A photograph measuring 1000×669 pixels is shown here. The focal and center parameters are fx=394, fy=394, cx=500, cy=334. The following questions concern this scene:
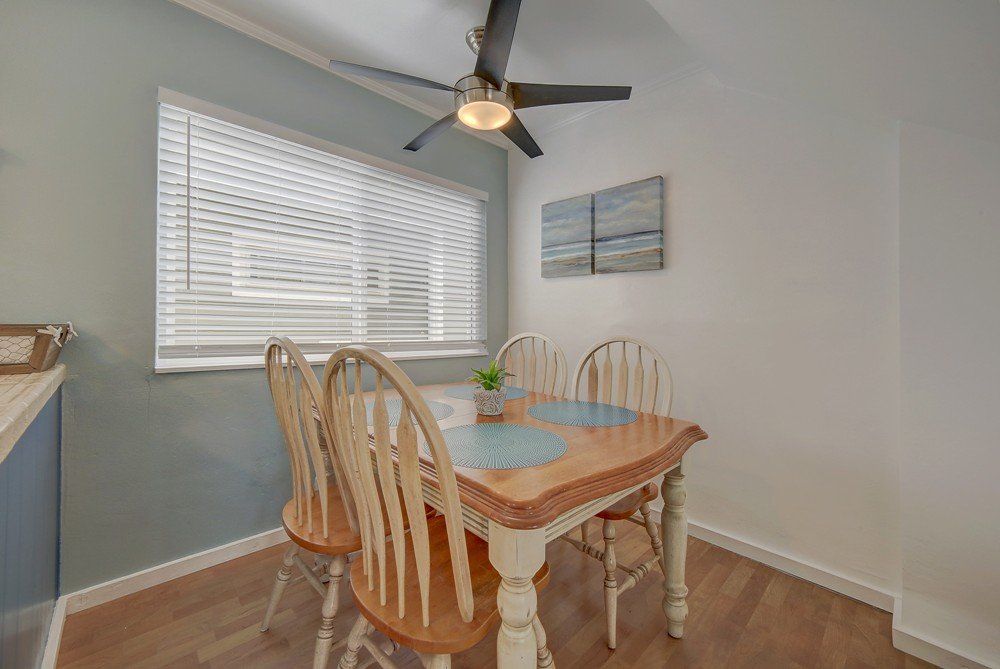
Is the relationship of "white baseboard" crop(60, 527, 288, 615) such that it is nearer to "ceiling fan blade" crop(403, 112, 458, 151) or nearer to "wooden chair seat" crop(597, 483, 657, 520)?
"wooden chair seat" crop(597, 483, 657, 520)

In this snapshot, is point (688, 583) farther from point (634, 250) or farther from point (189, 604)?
point (189, 604)

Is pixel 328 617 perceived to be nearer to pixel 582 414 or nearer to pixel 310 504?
pixel 310 504

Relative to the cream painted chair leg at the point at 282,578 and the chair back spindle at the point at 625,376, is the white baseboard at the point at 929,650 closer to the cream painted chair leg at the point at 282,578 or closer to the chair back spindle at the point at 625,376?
the chair back spindle at the point at 625,376

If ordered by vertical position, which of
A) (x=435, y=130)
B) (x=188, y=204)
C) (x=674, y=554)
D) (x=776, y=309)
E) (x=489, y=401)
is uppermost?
(x=435, y=130)

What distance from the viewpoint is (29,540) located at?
101 centimetres

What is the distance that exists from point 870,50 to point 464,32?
1.60 m

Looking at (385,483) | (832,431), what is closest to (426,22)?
(385,483)

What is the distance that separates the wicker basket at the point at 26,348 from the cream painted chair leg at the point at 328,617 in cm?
112

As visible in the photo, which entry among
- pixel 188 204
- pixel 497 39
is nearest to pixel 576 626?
pixel 497 39

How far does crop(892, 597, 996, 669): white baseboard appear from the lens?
4.12 ft

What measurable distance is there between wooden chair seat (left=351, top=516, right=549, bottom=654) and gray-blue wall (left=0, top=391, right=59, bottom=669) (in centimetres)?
64

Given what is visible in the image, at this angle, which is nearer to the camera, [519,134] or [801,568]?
[801,568]

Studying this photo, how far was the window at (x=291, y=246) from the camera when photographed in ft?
5.67

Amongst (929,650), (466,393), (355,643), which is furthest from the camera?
(466,393)
